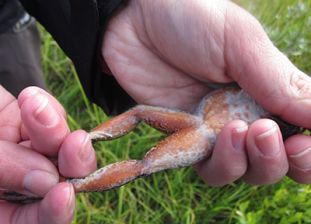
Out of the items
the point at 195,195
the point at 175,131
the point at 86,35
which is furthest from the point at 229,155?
the point at 195,195

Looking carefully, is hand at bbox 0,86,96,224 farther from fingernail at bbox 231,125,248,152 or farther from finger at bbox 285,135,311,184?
finger at bbox 285,135,311,184

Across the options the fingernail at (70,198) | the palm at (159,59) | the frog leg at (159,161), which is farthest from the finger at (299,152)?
the fingernail at (70,198)

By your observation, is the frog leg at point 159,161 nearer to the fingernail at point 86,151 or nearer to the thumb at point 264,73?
the fingernail at point 86,151

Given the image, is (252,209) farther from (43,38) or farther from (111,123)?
(43,38)

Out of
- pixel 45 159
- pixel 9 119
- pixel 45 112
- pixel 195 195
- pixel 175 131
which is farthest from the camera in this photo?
pixel 195 195

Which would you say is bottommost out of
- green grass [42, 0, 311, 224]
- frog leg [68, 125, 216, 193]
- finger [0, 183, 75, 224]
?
green grass [42, 0, 311, 224]

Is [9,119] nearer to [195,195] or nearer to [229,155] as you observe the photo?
[229,155]

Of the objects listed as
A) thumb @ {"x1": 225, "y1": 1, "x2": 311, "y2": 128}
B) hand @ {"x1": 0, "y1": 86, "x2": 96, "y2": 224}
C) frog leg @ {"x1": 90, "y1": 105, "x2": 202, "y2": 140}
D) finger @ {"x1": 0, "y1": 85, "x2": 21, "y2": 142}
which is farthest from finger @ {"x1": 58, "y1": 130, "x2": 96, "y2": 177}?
thumb @ {"x1": 225, "y1": 1, "x2": 311, "y2": 128}
